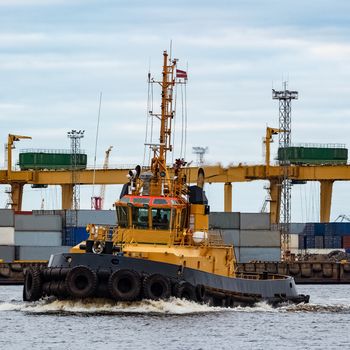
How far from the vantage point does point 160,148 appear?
2055 inches

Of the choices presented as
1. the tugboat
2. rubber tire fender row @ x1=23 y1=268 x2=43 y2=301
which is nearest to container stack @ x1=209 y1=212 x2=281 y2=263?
the tugboat

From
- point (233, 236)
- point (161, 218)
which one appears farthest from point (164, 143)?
point (233, 236)

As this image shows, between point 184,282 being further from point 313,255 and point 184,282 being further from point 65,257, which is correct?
point 313,255

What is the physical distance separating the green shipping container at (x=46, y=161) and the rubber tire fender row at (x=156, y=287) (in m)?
73.1

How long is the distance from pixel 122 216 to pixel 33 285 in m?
4.65

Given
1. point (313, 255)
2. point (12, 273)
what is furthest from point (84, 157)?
point (12, 273)

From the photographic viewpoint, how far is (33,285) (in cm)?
4959

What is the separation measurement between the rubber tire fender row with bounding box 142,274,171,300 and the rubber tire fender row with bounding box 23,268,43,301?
4.51m

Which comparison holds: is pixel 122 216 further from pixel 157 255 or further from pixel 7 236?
pixel 7 236

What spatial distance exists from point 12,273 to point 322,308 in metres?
39.6

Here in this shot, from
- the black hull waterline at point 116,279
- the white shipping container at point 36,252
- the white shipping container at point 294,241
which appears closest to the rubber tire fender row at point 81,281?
the black hull waterline at point 116,279

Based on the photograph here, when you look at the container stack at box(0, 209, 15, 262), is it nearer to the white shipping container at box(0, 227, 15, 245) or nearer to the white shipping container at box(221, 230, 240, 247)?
the white shipping container at box(0, 227, 15, 245)

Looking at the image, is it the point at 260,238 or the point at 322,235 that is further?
the point at 322,235

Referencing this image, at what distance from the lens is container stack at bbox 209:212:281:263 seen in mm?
100188
